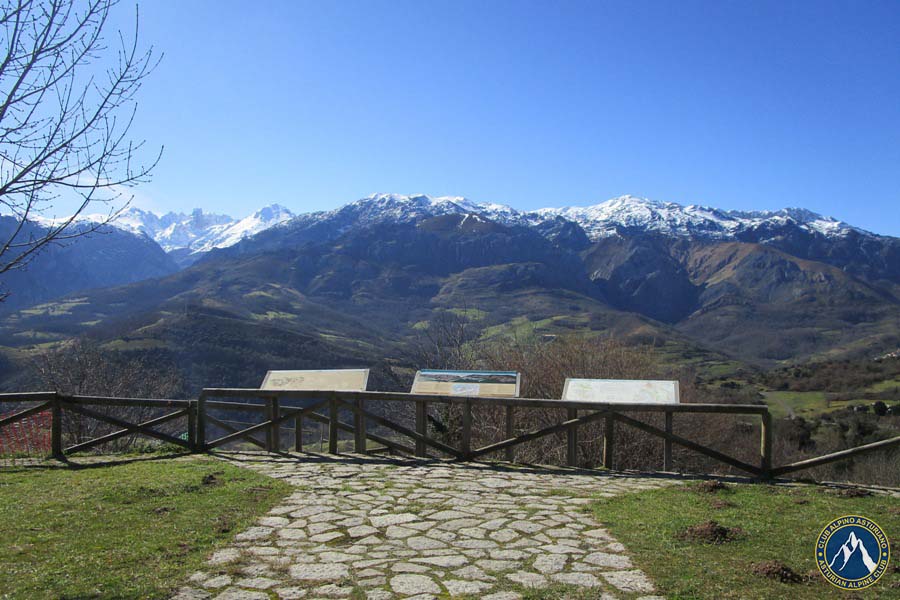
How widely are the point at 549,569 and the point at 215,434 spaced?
65023mm

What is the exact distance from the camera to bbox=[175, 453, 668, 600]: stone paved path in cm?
530

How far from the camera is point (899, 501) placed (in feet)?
27.1

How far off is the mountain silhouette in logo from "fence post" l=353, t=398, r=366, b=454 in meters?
7.76

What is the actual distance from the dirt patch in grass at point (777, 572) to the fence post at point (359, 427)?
24.6 feet

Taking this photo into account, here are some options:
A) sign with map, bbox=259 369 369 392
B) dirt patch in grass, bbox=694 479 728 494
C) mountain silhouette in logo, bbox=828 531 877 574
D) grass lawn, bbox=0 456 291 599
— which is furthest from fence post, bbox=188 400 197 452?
mountain silhouette in logo, bbox=828 531 877 574

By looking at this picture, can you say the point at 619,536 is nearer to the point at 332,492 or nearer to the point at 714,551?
the point at 714,551

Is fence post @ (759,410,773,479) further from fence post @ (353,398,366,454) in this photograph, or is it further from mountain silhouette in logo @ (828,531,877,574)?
fence post @ (353,398,366,454)

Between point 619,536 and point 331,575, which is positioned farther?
point 619,536

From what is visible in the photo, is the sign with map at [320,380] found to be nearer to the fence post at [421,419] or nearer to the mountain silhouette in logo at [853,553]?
the fence post at [421,419]

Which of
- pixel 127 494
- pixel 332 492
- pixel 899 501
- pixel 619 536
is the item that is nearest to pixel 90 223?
pixel 127 494

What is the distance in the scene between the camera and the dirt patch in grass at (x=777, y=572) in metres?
5.39

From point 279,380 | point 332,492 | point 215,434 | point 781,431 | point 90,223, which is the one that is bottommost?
point 215,434

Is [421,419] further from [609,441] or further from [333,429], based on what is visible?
[609,441]

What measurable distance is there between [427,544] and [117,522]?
3.43m
